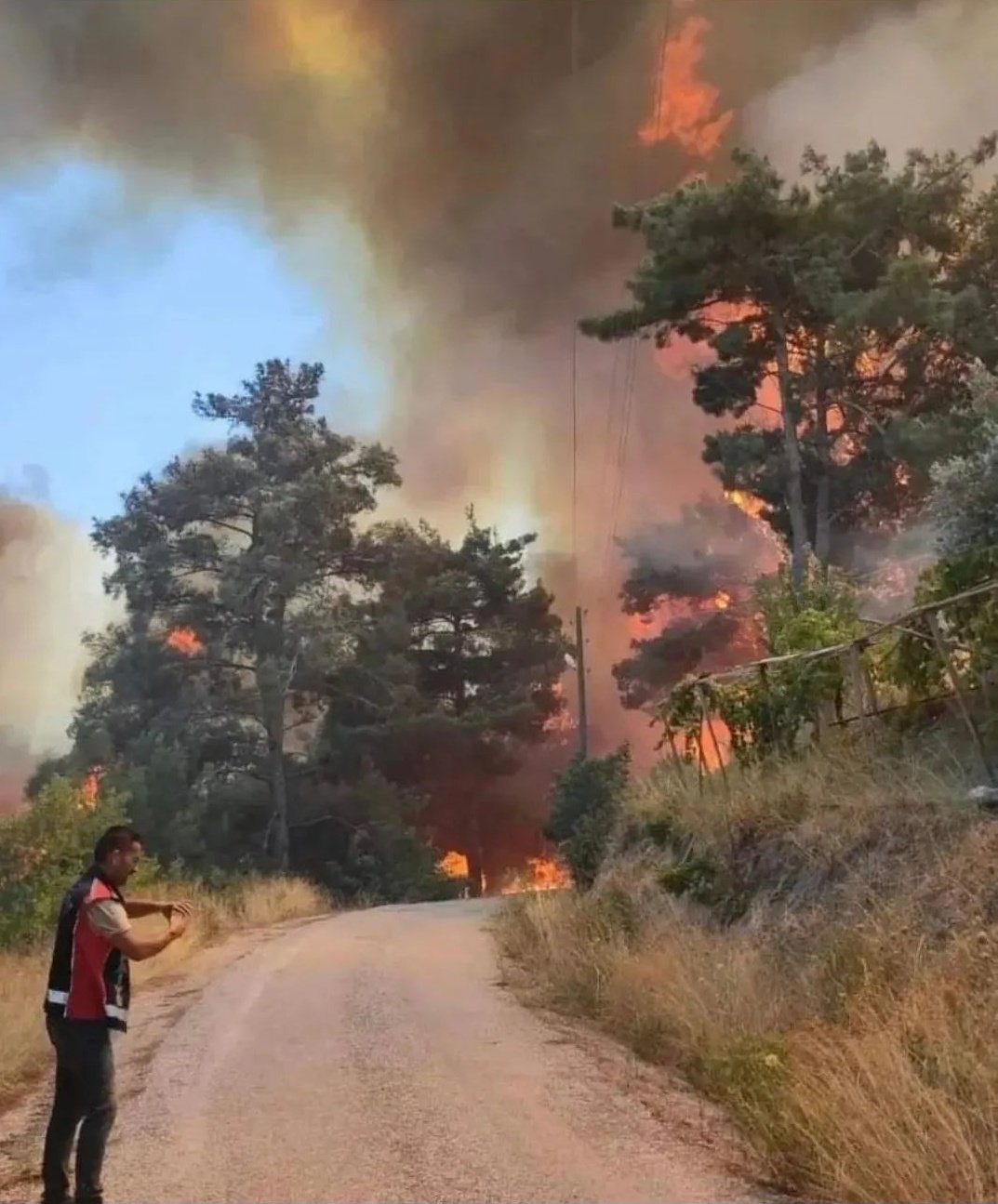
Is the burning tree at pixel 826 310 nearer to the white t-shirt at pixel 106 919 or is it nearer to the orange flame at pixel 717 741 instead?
the orange flame at pixel 717 741

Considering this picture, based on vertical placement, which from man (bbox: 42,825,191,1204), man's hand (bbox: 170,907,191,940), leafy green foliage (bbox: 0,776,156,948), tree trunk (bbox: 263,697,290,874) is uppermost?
tree trunk (bbox: 263,697,290,874)

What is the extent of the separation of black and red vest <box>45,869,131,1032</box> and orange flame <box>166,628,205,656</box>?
Result: 32932mm

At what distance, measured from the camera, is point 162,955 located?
15031 millimetres

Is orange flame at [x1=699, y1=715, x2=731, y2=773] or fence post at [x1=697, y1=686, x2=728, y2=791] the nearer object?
fence post at [x1=697, y1=686, x2=728, y2=791]

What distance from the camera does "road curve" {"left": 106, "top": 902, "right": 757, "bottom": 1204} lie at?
5.30 m

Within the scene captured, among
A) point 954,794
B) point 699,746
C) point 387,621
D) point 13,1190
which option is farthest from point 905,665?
point 387,621

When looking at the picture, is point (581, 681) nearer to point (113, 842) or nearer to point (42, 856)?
point (42, 856)

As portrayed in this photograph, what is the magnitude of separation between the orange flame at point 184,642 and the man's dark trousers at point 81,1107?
3291 centimetres

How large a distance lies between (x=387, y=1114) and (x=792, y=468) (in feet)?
73.6

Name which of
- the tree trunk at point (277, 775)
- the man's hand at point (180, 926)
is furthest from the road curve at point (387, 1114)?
the tree trunk at point (277, 775)

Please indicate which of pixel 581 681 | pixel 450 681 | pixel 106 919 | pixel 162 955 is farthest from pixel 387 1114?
pixel 450 681

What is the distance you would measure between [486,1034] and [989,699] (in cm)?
516

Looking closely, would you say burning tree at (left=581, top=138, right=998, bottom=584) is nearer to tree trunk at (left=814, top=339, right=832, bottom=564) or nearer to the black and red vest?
tree trunk at (left=814, top=339, right=832, bottom=564)

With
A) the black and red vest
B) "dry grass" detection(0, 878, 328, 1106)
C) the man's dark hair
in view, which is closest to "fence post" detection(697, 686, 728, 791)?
"dry grass" detection(0, 878, 328, 1106)
